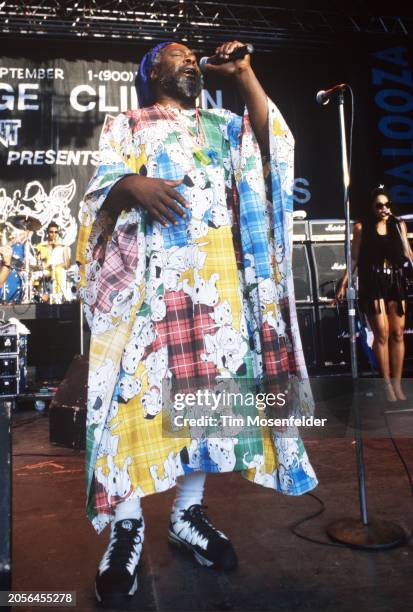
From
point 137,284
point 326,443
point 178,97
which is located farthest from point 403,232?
point 137,284

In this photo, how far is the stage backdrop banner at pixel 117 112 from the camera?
6.66m

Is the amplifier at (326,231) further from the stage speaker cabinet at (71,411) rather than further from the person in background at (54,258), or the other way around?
the stage speaker cabinet at (71,411)

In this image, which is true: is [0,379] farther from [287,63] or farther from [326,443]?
[287,63]

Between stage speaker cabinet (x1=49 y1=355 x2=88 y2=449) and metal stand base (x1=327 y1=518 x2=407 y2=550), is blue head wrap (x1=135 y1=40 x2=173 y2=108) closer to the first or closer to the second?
metal stand base (x1=327 y1=518 x2=407 y2=550)

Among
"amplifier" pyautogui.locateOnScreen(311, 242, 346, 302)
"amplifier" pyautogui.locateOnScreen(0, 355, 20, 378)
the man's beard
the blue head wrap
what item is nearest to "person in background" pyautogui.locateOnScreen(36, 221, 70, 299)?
"amplifier" pyautogui.locateOnScreen(0, 355, 20, 378)

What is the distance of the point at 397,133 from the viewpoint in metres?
6.89

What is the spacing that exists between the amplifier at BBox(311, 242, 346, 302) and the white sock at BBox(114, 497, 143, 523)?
448 centimetres

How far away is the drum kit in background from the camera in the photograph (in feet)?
18.0

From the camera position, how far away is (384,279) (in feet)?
12.9

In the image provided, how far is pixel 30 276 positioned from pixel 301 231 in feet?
10.2

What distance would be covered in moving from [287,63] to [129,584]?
7.58 metres

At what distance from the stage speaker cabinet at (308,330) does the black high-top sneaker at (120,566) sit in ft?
14.2

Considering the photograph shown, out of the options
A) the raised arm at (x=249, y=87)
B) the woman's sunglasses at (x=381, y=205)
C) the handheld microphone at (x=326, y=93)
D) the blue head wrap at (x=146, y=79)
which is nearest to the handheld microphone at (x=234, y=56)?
the raised arm at (x=249, y=87)

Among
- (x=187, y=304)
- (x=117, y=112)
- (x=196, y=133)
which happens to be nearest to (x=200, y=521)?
(x=187, y=304)
